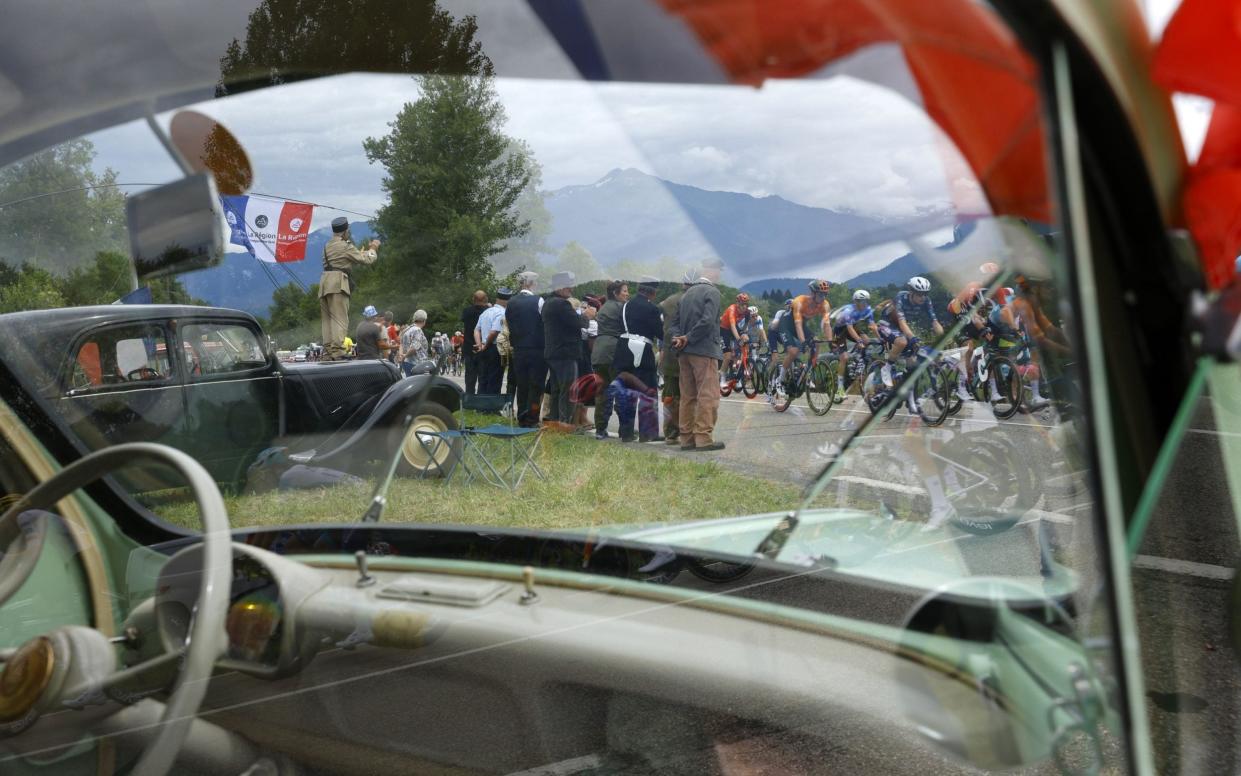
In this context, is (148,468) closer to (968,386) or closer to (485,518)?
(485,518)

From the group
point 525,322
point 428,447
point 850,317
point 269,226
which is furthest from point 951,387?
point 269,226

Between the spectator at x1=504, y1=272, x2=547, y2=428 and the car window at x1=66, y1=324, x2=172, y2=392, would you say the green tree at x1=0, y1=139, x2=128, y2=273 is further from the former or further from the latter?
the spectator at x1=504, y1=272, x2=547, y2=428

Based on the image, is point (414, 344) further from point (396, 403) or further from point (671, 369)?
point (671, 369)

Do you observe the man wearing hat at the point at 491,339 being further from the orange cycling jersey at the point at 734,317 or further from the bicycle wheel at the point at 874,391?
the bicycle wheel at the point at 874,391

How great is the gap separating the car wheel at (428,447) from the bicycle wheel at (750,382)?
0.31 m

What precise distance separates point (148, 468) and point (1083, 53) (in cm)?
106

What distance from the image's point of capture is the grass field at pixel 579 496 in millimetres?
975

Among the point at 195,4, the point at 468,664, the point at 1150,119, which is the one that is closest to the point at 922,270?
the point at 1150,119

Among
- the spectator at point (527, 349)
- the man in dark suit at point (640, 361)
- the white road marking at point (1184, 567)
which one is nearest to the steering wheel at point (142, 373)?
the spectator at point (527, 349)

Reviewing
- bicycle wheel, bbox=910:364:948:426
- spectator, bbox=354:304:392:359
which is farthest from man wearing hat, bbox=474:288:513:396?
bicycle wheel, bbox=910:364:948:426

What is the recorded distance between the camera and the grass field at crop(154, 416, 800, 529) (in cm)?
97

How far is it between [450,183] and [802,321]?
394mm

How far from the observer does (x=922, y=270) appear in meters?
0.93

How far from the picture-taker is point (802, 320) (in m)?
0.94
